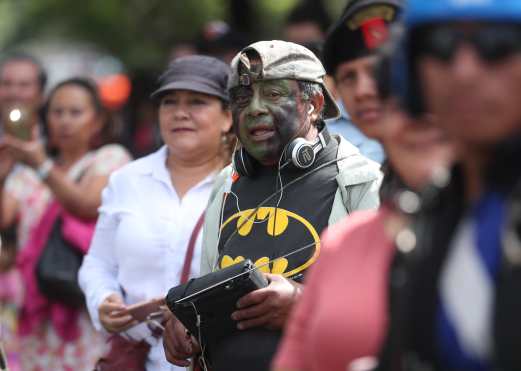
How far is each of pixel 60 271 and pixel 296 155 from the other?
9.24ft

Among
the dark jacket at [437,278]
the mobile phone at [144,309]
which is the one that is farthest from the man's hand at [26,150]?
the dark jacket at [437,278]

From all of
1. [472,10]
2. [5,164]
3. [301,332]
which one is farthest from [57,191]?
[472,10]

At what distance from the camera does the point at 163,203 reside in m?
5.82

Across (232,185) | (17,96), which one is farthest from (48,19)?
(232,185)

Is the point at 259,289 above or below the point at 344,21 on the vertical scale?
below

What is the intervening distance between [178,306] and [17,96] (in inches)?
186

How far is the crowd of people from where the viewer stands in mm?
2531

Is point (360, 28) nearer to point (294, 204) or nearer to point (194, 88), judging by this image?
point (294, 204)

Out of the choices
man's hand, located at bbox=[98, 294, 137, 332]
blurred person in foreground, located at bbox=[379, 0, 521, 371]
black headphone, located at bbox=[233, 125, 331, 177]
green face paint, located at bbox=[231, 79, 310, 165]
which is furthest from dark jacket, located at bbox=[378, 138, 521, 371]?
man's hand, located at bbox=[98, 294, 137, 332]

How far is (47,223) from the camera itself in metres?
7.52

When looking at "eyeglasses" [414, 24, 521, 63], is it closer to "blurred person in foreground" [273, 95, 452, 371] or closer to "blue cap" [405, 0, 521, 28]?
"blue cap" [405, 0, 521, 28]

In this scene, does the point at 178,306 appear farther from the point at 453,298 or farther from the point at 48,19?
the point at 48,19

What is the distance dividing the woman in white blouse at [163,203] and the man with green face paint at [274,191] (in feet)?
1.84

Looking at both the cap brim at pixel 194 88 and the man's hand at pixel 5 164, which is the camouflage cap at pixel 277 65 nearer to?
the cap brim at pixel 194 88
